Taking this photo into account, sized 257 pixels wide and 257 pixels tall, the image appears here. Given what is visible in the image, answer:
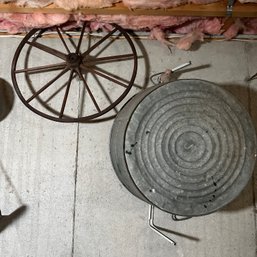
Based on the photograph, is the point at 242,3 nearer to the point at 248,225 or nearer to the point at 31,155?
the point at 248,225

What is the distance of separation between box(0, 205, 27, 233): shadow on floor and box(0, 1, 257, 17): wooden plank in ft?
3.08

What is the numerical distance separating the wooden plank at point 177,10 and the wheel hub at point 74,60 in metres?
0.21

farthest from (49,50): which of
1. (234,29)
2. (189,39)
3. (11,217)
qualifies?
(234,29)

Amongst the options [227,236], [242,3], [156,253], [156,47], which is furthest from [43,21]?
[227,236]

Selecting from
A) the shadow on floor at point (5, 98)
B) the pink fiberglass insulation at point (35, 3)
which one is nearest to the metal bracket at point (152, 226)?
the shadow on floor at point (5, 98)

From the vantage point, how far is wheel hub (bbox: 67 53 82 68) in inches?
70.9

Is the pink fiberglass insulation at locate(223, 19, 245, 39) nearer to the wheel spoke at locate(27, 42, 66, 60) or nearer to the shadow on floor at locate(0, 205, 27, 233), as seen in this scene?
the wheel spoke at locate(27, 42, 66, 60)

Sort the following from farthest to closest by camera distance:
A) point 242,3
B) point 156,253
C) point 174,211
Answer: point 156,253, point 242,3, point 174,211

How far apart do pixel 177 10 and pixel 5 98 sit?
37.6 inches

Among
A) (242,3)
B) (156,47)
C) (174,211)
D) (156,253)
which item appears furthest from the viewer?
(156,47)

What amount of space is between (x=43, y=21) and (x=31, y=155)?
2.16 feet

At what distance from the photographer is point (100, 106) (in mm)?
1923

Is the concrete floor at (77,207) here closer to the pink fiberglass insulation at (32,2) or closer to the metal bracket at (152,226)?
the metal bracket at (152,226)

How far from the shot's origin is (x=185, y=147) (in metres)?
1.38
